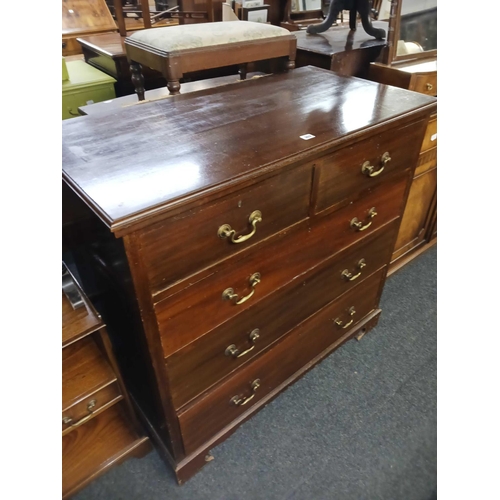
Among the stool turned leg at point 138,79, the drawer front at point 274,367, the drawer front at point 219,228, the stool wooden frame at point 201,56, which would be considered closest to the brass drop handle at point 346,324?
the drawer front at point 274,367

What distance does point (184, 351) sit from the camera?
0.91 meters

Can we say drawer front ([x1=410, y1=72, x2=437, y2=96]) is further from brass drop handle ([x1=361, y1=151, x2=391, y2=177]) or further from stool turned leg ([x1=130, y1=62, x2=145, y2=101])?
stool turned leg ([x1=130, y1=62, x2=145, y2=101])

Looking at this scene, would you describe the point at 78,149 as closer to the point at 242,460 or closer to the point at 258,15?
the point at 242,460

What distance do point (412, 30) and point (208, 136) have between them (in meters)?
1.04

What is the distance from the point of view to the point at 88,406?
0.97m

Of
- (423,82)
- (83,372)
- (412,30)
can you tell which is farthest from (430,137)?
(83,372)

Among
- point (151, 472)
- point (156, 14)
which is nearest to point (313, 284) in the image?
point (151, 472)

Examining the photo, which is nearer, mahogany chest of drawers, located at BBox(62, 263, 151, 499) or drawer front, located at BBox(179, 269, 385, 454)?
mahogany chest of drawers, located at BBox(62, 263, 151, 499)

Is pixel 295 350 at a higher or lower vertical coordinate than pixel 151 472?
higher

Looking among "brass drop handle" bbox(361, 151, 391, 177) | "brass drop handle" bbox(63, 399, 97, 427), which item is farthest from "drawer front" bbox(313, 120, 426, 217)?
"brass drop handle" bbox(63, 399, 97, 427)

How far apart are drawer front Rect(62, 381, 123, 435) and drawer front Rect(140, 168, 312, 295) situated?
1.33 feet

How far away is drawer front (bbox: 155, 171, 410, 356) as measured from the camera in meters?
0.83

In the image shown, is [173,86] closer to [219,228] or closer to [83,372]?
[219,228]
